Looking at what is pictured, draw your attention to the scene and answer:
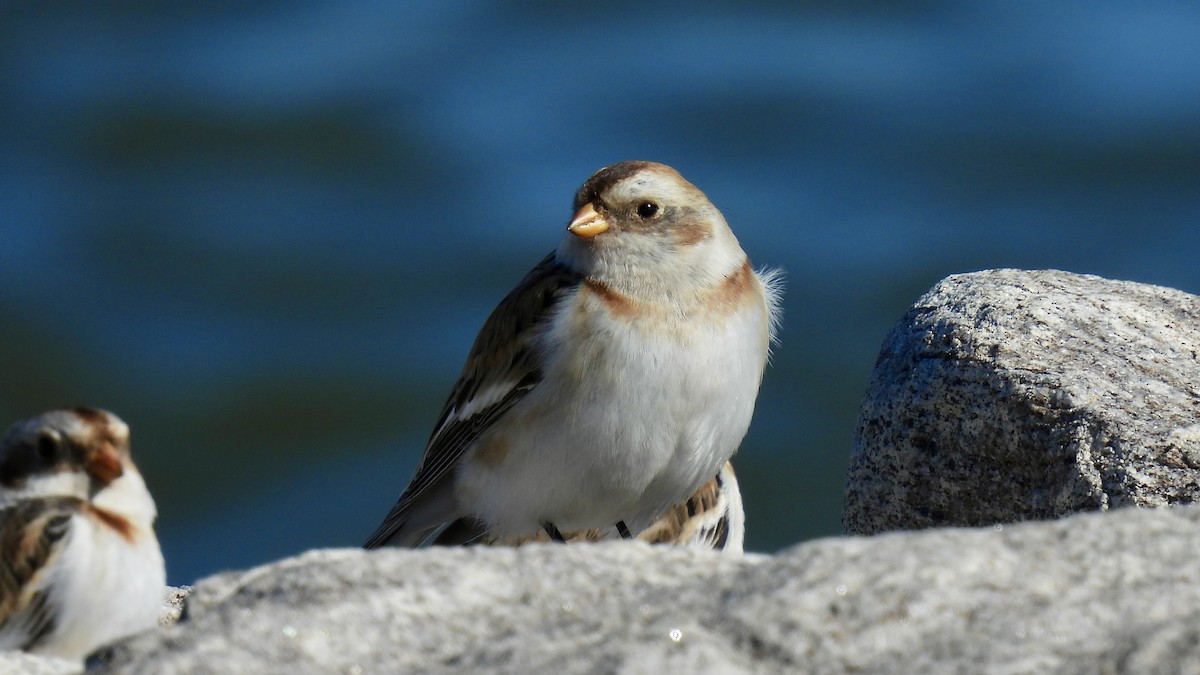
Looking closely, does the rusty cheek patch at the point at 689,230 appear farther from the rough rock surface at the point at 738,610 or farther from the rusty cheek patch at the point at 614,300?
the rough rock surface at the point at 738,610

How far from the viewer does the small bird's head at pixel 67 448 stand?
3.27 metres

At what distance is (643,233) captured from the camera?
16.8 feet

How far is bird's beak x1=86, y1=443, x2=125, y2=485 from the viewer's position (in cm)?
326

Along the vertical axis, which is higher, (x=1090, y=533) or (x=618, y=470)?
(x=1090, y=533)

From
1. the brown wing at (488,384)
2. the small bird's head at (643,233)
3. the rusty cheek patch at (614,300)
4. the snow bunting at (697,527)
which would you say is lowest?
the snow bunting at (697,527)

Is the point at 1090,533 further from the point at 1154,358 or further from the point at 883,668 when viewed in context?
the point at 1154,358

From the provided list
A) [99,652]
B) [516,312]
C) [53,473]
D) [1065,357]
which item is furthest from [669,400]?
[99,652]

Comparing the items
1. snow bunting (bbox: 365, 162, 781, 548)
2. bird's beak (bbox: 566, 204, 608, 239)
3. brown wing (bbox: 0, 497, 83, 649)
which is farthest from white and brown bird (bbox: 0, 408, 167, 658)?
bird's beak (bbox: 566, 204, 608, 239)

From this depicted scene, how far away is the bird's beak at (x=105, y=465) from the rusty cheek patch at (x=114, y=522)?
0.06 metres

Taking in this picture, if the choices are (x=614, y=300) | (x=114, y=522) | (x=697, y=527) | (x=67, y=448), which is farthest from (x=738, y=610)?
(x=697, y=527)

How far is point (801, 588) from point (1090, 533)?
57cm

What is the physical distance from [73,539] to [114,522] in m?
0.10

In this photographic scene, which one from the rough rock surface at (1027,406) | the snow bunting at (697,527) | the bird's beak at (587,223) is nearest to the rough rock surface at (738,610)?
the rough rock surface at (1027,406)

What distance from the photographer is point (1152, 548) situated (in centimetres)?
278
